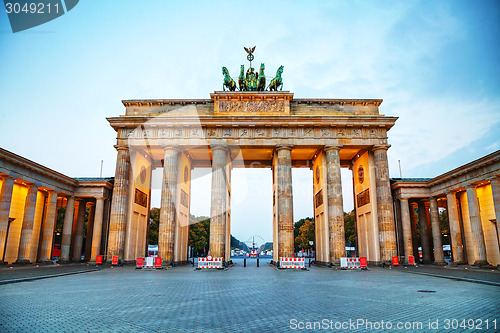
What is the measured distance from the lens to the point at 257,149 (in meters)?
35.3

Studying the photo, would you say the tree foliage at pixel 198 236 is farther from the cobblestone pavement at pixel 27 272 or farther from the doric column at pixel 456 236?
the doric column at pixel 456 236

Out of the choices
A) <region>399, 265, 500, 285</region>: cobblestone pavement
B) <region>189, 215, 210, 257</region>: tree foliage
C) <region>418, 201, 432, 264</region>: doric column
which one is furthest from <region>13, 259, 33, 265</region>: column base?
<region>189, 215, 210, 257</region>: tree foliage

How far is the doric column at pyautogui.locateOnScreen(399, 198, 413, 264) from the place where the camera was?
3130 centimetres

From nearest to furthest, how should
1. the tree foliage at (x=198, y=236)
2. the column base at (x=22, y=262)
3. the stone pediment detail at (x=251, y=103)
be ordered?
the column base at (x=22, y=262), the stone pediment detail at (x=251, y=103), the tree foliage at (x=198, y=236)

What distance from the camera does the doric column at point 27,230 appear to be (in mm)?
28031

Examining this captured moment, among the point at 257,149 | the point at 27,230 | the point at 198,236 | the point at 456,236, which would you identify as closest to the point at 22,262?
the point at 27,230

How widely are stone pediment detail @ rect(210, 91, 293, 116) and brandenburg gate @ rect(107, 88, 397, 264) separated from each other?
11cm

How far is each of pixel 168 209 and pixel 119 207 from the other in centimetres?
501

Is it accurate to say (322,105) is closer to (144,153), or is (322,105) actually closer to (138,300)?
(144,153)

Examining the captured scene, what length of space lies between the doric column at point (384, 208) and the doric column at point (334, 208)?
12.8ft

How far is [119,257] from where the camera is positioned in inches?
1220

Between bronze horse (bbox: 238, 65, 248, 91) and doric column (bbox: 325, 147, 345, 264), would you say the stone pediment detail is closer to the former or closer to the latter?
bronze horse (bbox: 238, 65, 248, 91)

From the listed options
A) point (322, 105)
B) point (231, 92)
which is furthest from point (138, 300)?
point (322, 105)

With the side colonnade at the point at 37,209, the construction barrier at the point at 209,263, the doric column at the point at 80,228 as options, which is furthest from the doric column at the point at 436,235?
the doric column at the point at 80,228
